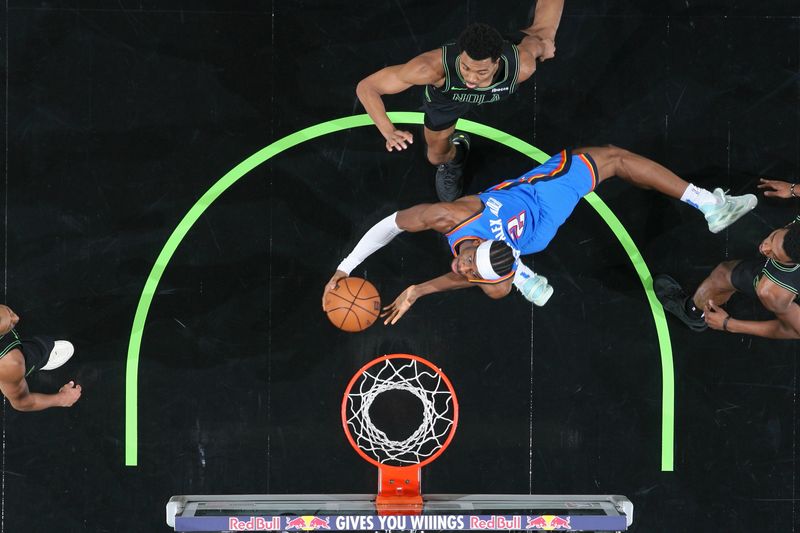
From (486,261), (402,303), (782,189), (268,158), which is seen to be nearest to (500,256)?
(486,261)

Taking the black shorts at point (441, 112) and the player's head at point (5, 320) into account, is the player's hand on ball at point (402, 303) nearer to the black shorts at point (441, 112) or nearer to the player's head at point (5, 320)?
the black shorts at point (441, 112)

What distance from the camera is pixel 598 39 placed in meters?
7.21

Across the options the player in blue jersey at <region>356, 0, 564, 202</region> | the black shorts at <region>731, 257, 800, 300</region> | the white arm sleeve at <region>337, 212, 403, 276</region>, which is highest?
the player in blue jersey at <region>356, 0, 564, 202</region>

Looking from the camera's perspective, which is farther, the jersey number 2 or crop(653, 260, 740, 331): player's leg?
crop(653, 260, 740, 331): player's leg

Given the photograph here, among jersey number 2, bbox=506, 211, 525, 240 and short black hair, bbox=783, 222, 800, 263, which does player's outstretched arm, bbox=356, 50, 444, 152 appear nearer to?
jersey number 2, bbox=506, 211, 525, 240

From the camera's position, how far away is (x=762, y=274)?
6.34 m

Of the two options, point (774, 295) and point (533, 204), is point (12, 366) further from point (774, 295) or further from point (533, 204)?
point (774, 295)

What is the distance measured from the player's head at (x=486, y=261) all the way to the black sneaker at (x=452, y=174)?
121cm

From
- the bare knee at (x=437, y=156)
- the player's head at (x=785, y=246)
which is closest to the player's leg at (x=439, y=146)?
the bare knee at (x=437, y=156)

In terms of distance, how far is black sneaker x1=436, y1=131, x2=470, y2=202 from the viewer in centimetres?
699

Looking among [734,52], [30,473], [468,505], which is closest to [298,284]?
[468,505]

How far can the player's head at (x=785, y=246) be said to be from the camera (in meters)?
5.77

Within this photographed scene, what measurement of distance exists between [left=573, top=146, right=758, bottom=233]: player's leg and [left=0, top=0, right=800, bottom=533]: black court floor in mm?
586

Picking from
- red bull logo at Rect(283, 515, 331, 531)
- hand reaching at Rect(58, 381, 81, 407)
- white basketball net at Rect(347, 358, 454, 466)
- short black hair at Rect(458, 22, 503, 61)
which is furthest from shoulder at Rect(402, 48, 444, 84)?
hand reaching at Rect(58, 381, 81, 407)
